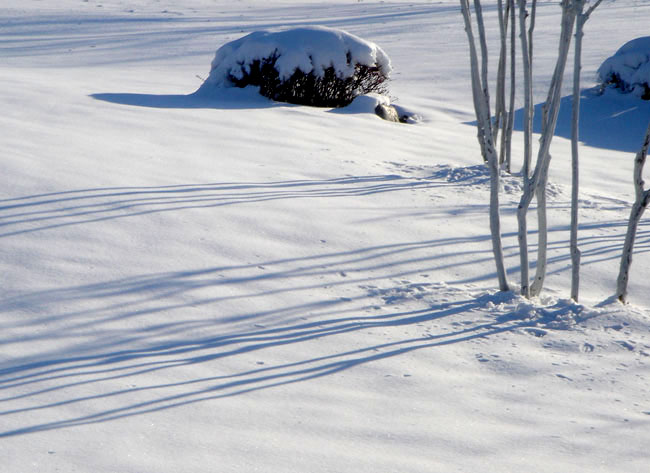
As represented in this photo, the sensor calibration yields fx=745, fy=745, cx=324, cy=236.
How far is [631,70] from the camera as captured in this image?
10.7 m

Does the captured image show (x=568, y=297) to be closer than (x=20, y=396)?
No

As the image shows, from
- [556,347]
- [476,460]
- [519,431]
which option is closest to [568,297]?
[556,347]

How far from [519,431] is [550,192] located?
3188mm

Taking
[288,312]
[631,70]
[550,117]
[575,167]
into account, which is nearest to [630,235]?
[575,167]

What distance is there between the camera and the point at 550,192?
5074 mm

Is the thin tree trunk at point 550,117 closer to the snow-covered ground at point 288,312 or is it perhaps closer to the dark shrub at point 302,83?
the snow-covered ground at point 288,312

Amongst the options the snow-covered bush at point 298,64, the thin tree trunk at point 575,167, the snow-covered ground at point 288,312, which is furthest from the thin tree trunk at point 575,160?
the snow-covered bush at point 298,64

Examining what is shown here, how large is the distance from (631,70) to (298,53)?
5.46m

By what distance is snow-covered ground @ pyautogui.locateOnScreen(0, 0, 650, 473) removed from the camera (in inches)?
79.7

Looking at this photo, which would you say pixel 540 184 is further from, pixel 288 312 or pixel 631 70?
pixel 631 70

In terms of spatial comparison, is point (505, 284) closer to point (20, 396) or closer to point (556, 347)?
point (556, 347)

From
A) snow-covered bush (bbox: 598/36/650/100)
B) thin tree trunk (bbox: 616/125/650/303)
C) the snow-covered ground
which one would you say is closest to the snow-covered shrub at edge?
the snow-covered ground

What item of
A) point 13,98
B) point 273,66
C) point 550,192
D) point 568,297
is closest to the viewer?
point 568,297

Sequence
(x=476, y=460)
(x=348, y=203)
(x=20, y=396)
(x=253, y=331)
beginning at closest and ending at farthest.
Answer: (x=476, y=460), (x=20, y=396), (x=253, y=331), (x=348, y=203)
